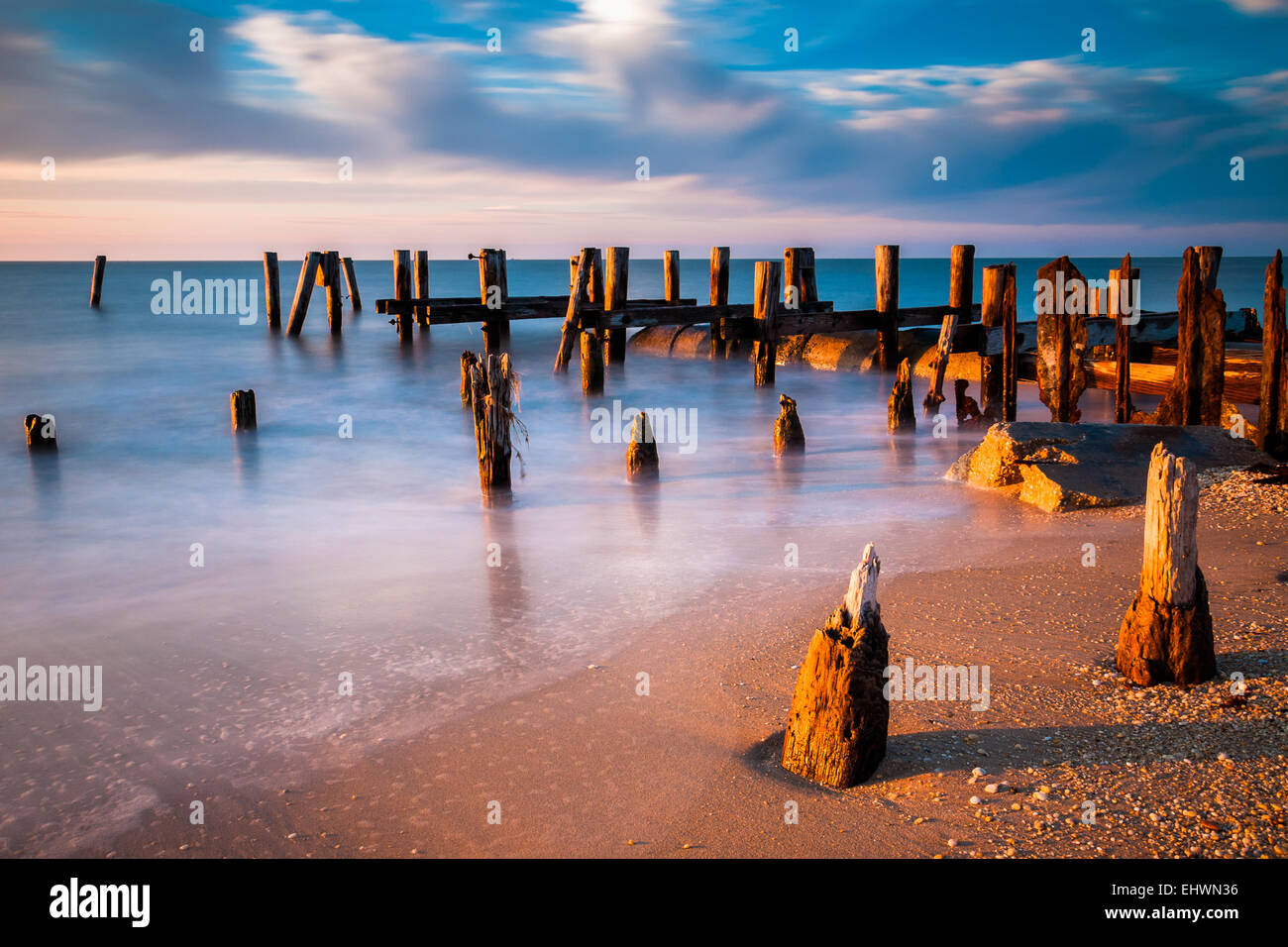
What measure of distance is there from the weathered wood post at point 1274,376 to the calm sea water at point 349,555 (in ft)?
8.52

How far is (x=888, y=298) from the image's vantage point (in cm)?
1680

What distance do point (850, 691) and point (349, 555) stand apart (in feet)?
16.1

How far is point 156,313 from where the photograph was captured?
129ft

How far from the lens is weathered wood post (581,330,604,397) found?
636 inches

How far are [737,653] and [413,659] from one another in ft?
5.63

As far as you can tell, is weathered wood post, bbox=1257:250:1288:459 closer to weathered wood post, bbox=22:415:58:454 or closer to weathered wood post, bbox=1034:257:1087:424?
weathered wood post, bbox=1034:257:1087:424

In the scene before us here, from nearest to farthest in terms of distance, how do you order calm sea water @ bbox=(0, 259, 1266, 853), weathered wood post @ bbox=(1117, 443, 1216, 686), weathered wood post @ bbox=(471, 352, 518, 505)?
weathered wood post @ bbox=(1117, 443, 1216, 686) < calm sea water @ bbox=(0, 259, 1266, 853) < weathered wood post @ bbox=(471, 352, 518, 505)

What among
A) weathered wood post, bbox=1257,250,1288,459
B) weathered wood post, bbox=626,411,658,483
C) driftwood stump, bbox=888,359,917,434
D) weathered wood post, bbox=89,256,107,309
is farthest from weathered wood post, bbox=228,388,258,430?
weathered wood post, bbox=89,256,107,309

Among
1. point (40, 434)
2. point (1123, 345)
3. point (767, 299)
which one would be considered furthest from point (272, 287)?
point (1123, 345)

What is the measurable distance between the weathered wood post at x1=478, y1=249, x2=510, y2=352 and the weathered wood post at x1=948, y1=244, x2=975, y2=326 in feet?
26.6

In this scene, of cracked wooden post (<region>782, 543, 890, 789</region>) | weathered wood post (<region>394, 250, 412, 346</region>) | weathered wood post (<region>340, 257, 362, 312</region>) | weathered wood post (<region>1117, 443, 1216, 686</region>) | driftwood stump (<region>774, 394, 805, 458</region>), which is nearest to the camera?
cracked wooden post (<region>782, 543, 890, 789</region>)

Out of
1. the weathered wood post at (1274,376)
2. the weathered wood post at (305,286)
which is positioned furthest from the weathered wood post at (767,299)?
the weathered wood post at (305,286)

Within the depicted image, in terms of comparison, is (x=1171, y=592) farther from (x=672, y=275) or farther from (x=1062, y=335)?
(x=672, y=275)

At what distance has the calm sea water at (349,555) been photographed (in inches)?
174
